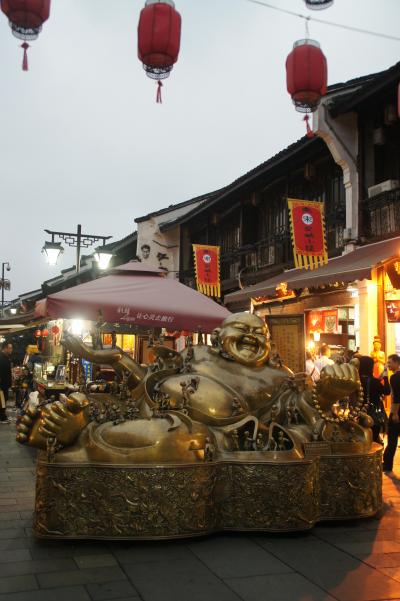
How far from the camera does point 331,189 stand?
14172 mm

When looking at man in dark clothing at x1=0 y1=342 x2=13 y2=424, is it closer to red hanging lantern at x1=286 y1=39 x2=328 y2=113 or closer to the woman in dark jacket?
the woman in dark jacket

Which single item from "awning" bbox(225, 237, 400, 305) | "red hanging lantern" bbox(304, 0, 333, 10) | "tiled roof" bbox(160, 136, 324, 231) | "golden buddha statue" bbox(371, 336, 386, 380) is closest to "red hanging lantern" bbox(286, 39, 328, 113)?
"red hanging lantern" bbox(304, 0, 333, 10)

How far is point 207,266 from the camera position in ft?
57.7

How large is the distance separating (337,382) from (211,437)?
3.35 feet

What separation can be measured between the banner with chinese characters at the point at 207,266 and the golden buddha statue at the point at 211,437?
12.5 meters

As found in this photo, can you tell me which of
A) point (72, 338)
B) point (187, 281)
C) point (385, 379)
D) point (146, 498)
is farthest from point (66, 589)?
point (187, 281)

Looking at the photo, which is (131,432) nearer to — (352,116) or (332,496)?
(332,496)

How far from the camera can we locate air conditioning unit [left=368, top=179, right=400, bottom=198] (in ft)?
37.3

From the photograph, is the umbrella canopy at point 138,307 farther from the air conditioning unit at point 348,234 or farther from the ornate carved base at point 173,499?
the air conditioning unit at point 348,234

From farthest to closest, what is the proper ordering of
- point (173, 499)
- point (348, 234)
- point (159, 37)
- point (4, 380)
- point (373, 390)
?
point (4, 380)
point (348, 234)
point (373, 390)
point (159, 37)
point (173, 499)

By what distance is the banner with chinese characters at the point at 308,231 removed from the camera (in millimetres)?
12031

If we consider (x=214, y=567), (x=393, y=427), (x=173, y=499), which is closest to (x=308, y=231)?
(x=393, y=427)

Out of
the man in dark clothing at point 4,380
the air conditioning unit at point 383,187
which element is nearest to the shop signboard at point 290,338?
the air conditioning unit at point 383,187

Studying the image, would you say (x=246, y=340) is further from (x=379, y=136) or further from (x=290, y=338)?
(x=379, y=136)
